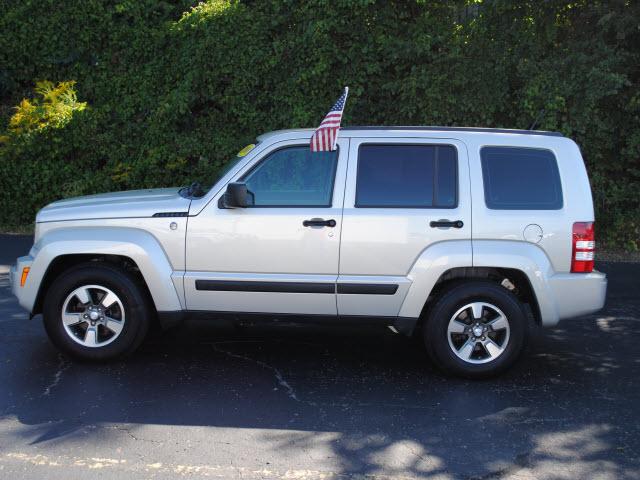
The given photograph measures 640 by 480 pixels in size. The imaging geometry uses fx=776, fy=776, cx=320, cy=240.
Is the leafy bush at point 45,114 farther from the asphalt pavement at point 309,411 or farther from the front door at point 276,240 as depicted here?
the front door at point 276,240

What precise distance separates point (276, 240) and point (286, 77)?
812 cm

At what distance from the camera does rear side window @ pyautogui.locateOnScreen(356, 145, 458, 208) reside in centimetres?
581

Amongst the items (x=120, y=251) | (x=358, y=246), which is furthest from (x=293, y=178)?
(x=120, y=251)

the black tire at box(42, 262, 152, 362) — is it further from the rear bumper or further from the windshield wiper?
the rear bumper

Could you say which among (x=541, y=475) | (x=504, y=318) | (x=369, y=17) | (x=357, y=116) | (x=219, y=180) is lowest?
(x=541, y=475)

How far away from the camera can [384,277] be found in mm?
5750

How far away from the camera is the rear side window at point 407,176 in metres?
5.81

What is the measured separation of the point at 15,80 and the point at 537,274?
1240cm

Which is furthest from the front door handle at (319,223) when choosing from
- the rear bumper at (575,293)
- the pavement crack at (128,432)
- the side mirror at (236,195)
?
the pavement crack at (128,432)

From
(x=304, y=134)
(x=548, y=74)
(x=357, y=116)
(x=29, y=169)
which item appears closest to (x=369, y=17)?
(x=357, y=116)

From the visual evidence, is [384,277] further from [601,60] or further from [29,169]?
[29,169]

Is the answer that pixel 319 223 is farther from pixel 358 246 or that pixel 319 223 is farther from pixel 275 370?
pixel 275 370

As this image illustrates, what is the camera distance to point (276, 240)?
5738 mm

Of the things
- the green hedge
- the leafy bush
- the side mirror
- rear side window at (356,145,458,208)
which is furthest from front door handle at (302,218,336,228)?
the leafy bush
